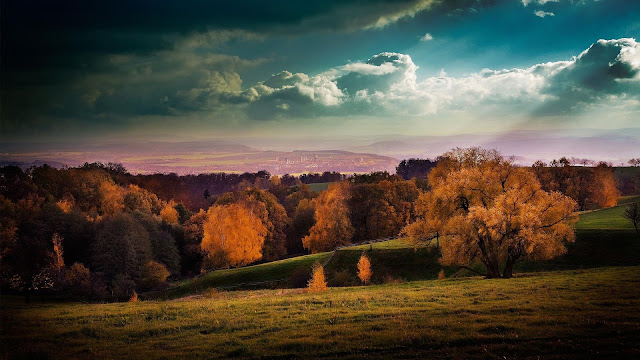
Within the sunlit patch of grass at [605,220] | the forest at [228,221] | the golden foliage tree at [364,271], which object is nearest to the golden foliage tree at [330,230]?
the forest at [228,221]

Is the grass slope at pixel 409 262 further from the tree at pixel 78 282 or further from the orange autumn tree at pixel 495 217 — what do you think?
the tree at pixel 78 282

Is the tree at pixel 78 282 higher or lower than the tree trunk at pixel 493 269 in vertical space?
lower

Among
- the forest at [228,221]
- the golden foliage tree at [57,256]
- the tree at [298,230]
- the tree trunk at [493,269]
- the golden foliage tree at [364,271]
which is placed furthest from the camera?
the tree at [298,230]

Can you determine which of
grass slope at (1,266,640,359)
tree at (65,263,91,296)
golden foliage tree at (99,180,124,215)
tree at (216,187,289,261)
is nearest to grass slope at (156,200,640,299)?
tree at (65,263,91,296)

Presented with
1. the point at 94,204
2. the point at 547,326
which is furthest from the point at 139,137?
the point at 94,204

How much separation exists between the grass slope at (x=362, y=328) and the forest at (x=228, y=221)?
404 inches

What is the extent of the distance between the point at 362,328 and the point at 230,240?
184 feet

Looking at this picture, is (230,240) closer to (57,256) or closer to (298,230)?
(57,256)

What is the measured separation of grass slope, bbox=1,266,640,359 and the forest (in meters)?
10.3

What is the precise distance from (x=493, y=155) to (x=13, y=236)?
2399 inches

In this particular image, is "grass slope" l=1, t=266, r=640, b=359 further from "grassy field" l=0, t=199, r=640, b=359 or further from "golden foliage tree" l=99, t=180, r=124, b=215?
"golden foliage tree" l=99, t=180, r=124, b=215

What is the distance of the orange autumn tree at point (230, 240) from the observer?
68.4 meters

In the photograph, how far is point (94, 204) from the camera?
260 feet

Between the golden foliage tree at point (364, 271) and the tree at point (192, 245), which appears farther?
the tree at point (192, 245)
